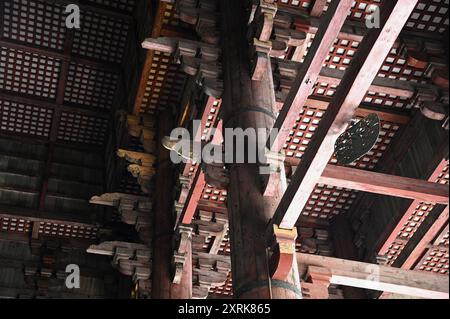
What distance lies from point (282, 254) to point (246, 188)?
2.60 ft

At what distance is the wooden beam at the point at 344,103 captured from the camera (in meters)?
3.81

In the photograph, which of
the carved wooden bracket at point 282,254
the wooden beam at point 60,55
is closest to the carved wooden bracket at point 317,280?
the carved wooden bracket at point 282,254

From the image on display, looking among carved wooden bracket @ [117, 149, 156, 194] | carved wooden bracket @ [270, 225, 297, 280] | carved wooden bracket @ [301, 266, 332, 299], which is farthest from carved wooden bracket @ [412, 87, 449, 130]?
carved wooden bracket @ [117, 149, 156, 194]

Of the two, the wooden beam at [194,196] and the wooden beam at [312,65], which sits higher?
the wooden beam at [194,196]

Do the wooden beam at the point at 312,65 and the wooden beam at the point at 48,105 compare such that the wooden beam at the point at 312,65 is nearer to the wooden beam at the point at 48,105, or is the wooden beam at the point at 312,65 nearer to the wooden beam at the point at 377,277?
the wooden beam at the point at 377,277

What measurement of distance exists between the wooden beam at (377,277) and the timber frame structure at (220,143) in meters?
0.02

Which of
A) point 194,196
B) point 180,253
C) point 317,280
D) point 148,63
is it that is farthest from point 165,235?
point 317,280

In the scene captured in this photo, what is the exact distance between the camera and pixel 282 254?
173 inches

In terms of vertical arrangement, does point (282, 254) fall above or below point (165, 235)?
below

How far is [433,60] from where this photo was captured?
6859mm

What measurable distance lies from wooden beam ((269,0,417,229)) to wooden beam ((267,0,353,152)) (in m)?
0.29

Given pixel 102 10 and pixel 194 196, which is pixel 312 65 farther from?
pixel 102 10

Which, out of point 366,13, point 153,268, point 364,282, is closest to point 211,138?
point 153,268
